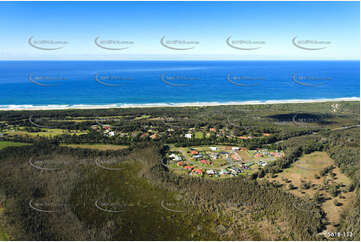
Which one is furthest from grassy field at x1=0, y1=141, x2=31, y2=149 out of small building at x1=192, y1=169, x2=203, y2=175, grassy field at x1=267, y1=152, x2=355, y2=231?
grassy field at x1=267, y1=152, x2=355, y2=231

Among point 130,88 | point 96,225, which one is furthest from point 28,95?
point 96,225

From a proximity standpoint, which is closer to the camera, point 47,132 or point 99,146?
point 99,146

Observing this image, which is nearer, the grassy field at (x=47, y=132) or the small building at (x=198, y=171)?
the small building at (x=198, y=171)

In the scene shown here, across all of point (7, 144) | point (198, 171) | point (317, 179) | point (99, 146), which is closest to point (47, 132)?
point (7, 144)

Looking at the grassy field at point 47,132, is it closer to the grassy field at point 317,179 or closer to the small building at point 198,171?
the small building at point 198,171

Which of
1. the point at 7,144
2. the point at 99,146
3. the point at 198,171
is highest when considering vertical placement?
the point at 198,171

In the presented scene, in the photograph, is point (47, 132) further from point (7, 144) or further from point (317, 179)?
point (317, 179)

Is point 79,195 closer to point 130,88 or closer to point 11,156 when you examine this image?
point 11,156

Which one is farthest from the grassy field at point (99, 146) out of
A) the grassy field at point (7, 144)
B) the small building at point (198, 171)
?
the small building at point (198, 171)
